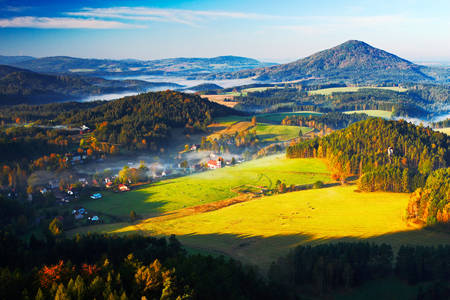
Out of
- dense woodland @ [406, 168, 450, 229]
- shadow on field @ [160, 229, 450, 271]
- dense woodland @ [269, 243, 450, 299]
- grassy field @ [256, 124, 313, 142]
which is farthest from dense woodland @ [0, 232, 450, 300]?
grassy field @ [256, 124, 313, 142]

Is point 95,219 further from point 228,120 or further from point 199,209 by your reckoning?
point 228,120

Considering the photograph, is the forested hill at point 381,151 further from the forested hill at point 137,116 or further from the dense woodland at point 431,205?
the forested hill at point 137,116

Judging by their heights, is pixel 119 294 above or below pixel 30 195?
above

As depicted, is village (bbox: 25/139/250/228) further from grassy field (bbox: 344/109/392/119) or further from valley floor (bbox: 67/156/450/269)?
grassy field (bbox: 344/109/392/119)

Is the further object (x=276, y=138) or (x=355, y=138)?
(x=276, y=138)

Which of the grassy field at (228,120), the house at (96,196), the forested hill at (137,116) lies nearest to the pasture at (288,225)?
the house at (96,196)

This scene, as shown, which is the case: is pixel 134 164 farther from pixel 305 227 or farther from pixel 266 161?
pixel 305 227

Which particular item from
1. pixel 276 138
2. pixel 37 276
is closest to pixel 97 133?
pixel 276 138
